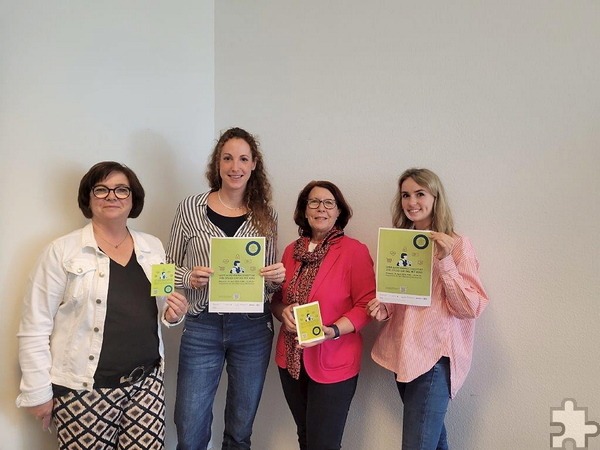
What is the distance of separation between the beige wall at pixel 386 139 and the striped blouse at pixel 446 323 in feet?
0.90

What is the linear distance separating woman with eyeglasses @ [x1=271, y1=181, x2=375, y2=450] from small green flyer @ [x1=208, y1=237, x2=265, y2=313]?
169 mm

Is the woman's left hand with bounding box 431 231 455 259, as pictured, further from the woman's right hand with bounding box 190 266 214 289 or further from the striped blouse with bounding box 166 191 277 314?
the woman's right hand with bounding box 190 266 214 289

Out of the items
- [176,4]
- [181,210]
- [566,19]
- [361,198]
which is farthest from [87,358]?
[566,19]

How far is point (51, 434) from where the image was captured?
176 cm

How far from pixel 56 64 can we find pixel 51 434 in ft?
5.11

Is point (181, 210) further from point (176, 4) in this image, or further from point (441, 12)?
point (441, 12)

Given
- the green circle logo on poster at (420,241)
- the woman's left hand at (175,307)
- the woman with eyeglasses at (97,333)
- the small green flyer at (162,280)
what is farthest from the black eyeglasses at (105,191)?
the green circle logo on poster at (420,241)

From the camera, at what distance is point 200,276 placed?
166 cm

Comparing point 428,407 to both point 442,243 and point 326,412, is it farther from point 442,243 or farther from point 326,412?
point 442,243

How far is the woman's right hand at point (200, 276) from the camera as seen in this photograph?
1.66m

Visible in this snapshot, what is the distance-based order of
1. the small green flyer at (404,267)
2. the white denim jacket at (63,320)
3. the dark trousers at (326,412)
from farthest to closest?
the dark trousers at (326,412) → the small green flyer at (404,267) → the white denim jacket at (63,320)

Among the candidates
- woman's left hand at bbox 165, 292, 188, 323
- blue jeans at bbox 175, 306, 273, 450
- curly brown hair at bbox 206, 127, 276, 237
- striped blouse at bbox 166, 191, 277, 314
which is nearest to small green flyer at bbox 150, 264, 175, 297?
woman's left hand at bbox 165, 292, 188, 323

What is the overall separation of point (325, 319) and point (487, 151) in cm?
101

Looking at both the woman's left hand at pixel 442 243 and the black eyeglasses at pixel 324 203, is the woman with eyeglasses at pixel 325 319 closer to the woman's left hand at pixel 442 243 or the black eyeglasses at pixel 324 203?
the black eyeglasses at pixel 324 203
